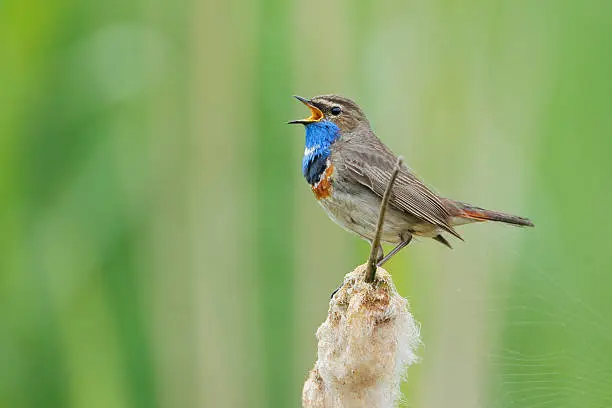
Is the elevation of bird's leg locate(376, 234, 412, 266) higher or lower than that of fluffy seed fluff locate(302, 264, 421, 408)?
lower

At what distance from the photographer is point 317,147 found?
9.29 feet

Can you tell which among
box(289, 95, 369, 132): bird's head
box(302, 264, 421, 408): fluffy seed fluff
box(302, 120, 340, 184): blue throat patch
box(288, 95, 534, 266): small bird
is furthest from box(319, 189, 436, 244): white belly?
box(302, 264, 421, 408): fluffy seed fluff

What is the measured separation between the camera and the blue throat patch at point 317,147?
278cm

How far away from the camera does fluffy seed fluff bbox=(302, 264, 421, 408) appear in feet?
5.45

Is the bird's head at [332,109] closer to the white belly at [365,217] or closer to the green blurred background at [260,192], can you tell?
the green blurred background at [260,192]

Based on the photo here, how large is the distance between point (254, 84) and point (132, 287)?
761 millimetres

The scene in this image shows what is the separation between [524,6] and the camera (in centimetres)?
304

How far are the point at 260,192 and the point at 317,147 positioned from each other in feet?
1.14

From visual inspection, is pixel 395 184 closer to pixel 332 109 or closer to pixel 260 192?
pixel 332 109

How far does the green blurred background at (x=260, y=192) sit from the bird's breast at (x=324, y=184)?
7.4 inches

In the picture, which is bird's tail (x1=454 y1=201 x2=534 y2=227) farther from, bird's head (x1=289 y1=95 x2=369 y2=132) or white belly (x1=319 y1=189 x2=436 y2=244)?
bird's head (x1=289 y1=95 x2=369 y2=132)

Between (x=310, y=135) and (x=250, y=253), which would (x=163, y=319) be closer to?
(x=250, y=253)

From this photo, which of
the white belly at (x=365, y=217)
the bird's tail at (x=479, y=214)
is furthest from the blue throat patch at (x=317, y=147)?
the bird's tail at (x=479, y=214)

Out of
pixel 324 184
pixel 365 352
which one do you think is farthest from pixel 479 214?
pixel 365 352
